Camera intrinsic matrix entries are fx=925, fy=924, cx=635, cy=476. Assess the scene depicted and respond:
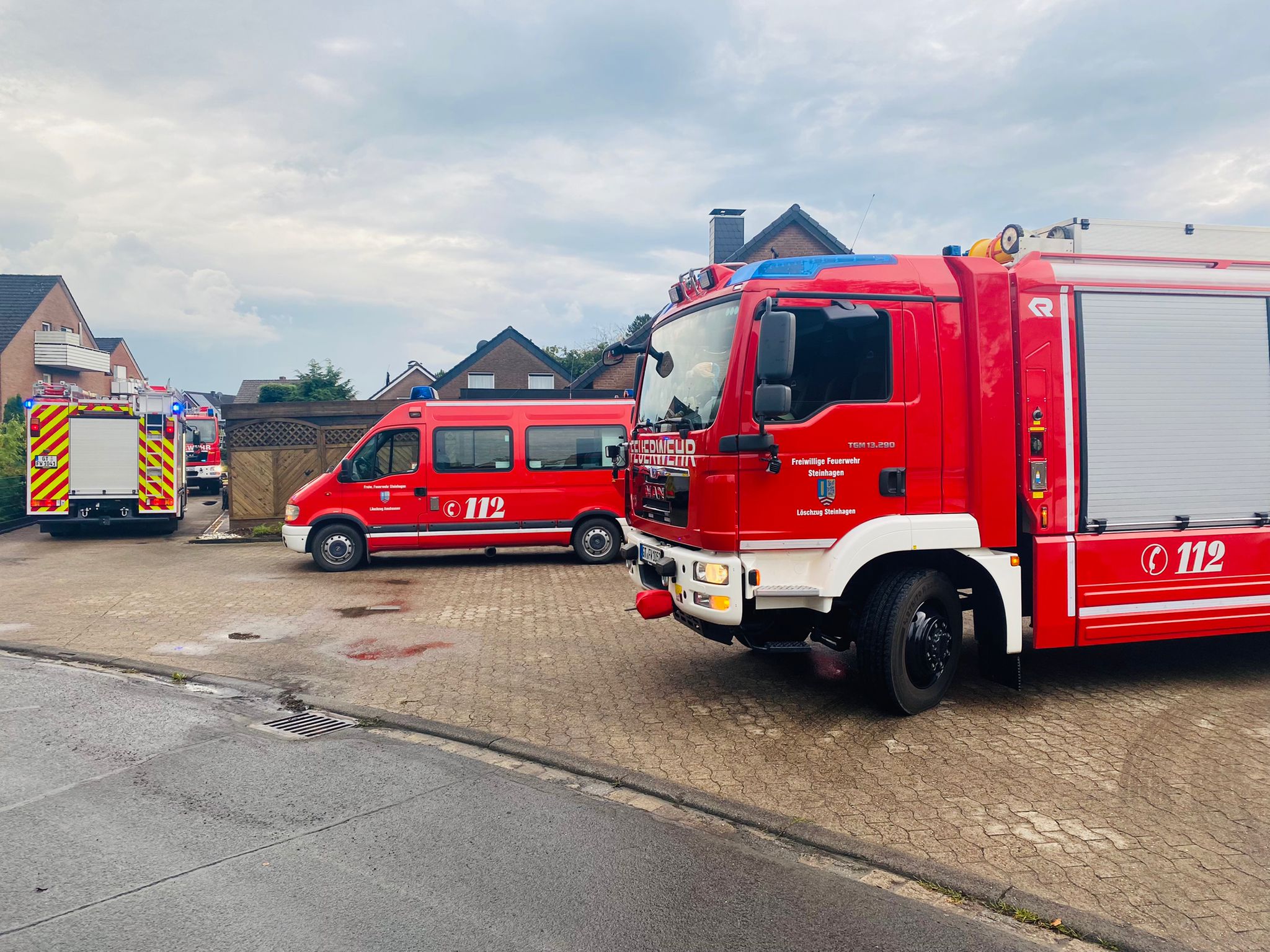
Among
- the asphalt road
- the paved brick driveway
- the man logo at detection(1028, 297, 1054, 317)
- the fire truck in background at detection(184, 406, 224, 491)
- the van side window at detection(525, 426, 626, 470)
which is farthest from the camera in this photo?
the fire truck in background at detection(184, 406, 224, 491)

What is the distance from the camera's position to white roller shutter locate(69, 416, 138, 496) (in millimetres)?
18062

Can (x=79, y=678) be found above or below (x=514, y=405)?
below

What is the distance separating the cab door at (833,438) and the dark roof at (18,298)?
48441 mm

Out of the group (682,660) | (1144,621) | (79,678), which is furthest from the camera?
(682,660)

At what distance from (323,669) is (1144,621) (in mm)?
6251

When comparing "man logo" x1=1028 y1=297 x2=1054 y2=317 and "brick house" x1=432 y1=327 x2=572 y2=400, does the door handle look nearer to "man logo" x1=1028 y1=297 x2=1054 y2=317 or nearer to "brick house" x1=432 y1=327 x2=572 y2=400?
"man logo" x1=1028 y1=297 x2=1054 y2=317

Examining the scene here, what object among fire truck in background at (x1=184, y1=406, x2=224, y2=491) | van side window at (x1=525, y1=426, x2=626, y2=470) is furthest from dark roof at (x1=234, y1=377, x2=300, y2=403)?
van side window at (x1=525, y1=426, x2=626, y2=470)

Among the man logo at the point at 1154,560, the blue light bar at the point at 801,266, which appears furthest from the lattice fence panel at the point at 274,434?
the man logo at the point at 1154,560

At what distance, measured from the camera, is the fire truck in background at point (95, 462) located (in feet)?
58.7

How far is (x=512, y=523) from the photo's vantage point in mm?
13891

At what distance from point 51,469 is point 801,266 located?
56.6ft

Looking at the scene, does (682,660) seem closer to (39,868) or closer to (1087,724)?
(1087,724)

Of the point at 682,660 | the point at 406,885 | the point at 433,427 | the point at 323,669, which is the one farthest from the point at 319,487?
the point at 406,885

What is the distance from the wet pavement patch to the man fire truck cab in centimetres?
271
